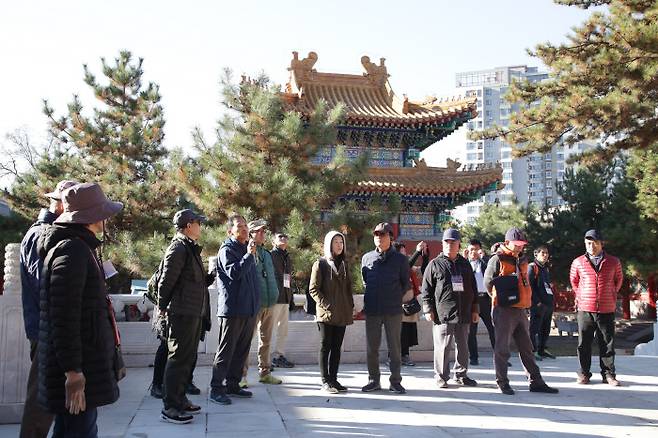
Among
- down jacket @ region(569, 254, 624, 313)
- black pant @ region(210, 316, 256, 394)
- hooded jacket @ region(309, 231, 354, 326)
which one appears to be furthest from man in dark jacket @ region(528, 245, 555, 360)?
black pant @ region(210, 316, 256, 394)

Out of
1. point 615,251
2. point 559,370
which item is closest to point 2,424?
point 559,370

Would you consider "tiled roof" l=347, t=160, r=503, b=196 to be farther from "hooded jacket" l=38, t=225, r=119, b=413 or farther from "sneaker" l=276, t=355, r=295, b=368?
"hooded jacket" l=38, t=225, r=119, b=413

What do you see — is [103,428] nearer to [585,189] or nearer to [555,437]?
[555,437]

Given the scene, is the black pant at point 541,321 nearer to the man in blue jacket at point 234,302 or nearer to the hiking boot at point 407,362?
the hiking boot at point 407,362

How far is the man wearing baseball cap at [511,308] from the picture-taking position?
6.36m

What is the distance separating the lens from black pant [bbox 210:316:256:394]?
5.75 meters

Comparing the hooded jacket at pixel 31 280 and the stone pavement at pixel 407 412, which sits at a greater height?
the hooded jacket at pixel 31 280

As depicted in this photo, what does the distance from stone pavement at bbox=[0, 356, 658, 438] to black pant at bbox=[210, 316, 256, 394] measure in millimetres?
218

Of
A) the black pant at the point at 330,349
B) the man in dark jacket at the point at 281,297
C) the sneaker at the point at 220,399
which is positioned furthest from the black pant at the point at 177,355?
the man in dark jacket at the point at 281,297

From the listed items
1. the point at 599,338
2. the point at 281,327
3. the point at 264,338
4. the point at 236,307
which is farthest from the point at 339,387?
the point at 599,338

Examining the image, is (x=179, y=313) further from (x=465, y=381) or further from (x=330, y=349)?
(x=465, y=381)

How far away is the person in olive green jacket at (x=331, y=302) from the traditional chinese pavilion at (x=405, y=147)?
8814 mm

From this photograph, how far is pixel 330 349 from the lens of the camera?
6.33 metres

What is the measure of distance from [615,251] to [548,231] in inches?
113
